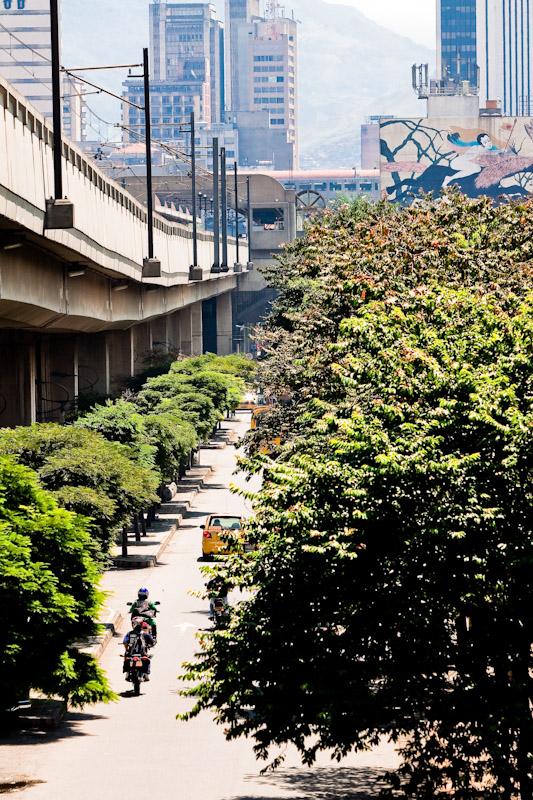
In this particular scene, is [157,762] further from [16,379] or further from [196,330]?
[196,330]

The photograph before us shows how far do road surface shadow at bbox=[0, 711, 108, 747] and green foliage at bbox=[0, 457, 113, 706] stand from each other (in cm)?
53

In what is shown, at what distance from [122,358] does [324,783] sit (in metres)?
56.3

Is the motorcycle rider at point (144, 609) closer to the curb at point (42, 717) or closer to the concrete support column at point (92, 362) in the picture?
the curb at point (42, 717)

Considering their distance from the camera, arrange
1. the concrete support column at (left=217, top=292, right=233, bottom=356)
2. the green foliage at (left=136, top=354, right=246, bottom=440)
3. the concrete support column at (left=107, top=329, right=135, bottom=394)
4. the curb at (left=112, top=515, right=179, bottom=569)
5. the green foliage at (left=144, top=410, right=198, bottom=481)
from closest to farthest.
Result: the curb at (left=112, top=515, right=179, bottom=569)
the green foliage at (left=144, top=410, right=198, bottom=481)
the green foliage at (left=136, top=354, right=246, bottom=440)
the concrete support column at (left=107, top=329, right=135, bottom=394)
the concrete support column at (left=217, top=292, right=233, bottom=356)

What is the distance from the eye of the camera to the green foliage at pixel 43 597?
68.4 ft

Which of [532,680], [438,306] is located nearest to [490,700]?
[532,680]

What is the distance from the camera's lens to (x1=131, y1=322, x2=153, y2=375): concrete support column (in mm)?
82062

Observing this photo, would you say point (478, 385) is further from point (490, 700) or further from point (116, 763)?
point (116, 763)

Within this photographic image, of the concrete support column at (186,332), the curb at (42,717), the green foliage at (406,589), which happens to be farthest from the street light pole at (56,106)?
the concrete support column at (186,332)

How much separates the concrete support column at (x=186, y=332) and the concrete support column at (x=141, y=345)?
626 inches

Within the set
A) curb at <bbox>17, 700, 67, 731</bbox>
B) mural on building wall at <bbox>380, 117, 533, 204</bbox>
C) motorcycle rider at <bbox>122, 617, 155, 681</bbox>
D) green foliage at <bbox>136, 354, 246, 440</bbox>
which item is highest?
mural on building wall at <bbox>380, 117, 533, 204</bbox>

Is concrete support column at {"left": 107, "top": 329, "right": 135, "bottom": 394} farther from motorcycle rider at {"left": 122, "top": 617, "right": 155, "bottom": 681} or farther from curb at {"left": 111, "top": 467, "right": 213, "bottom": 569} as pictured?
motorcycle rider at {"left": 122, "top": 617, "right": 155, "bottom": 681}

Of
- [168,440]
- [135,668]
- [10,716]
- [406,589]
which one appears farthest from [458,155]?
[406,589]

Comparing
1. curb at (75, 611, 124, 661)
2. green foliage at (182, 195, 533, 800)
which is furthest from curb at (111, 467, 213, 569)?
green foliage at (182, 195, 533, 800)
